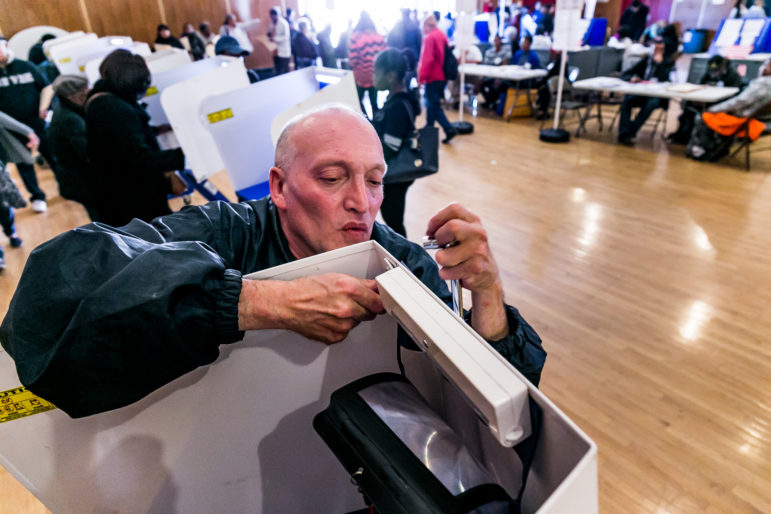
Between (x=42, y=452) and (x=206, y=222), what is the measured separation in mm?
594

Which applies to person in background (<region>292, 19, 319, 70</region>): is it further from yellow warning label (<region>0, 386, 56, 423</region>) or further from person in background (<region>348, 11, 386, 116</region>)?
yellow warning label (<region>0, 386, 56, 423</region>)

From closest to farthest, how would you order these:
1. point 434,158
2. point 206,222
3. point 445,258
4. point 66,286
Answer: point 66,286 < point 445,258 < point 206,222 < point 434,158

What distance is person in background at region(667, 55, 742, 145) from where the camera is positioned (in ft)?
17.6

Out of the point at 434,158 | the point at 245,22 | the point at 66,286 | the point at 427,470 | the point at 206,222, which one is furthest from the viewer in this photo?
the point at 245,22

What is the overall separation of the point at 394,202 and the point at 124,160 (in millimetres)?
1594

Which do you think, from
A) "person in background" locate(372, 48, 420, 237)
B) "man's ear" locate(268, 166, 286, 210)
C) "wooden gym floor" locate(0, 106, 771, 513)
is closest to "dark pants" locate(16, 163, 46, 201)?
"wooden gym floor" locate(0, 106, 771, 513)

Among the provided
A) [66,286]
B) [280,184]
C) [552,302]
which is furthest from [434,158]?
[66,286]

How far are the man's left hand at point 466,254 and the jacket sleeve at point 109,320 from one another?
A: 374 millimetres

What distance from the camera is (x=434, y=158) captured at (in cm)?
261

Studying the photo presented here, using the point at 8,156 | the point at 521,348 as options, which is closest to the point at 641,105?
the point at 521,348

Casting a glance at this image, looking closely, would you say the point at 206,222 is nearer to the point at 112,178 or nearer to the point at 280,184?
the point at 280,184

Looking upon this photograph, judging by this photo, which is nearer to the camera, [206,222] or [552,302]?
[206,222]

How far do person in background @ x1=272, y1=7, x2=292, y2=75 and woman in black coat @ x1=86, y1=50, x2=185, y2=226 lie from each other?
6819 mm

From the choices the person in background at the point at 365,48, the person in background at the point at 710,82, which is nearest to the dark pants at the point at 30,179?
the person in background at the point at 365,48
